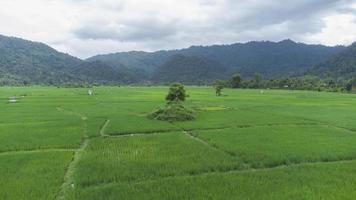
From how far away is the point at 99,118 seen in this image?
23.6 metres

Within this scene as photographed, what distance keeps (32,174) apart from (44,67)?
142455 millimetres

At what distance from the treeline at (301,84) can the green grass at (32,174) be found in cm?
7193

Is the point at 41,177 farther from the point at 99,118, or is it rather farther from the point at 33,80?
the point at 33,80

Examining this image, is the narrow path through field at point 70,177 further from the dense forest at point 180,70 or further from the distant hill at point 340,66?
the distant hill at point 340,66

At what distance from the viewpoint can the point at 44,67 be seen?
471 feet

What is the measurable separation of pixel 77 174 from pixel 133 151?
3151 mm

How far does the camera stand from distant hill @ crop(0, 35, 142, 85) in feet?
408

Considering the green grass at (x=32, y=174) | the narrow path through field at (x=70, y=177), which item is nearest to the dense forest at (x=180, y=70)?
the narrow path through field at (x=70, y=177)

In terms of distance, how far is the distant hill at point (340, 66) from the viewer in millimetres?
109675

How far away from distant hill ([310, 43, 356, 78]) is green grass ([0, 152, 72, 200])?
346 ft

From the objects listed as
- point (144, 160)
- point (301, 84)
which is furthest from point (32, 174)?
point (301, 84)

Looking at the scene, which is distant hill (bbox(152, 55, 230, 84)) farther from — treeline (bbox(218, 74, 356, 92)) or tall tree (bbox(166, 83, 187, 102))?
tall tree (bbox(166, 83, 187, 102))

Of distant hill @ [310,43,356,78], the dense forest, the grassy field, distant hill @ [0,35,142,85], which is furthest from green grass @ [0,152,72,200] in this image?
distant hill @ [310,43,356,78]

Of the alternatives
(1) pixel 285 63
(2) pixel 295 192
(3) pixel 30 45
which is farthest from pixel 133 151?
(1) pixel 285 63
